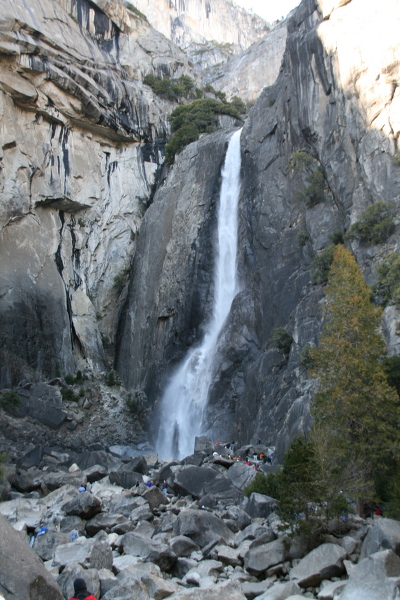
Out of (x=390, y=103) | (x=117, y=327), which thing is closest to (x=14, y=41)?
(x=117, y=327)

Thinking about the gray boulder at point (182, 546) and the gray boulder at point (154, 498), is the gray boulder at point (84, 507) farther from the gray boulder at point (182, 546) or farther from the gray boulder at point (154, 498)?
the gray boulder at point (182, 546)

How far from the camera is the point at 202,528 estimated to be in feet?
43.5

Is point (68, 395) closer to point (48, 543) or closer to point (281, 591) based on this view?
point (48, 543)

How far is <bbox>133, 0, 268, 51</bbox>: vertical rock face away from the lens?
91.7 meters

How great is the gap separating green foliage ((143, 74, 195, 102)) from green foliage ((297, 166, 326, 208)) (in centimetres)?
2894

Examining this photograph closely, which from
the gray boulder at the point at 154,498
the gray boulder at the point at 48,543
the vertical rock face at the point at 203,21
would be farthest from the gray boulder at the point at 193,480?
the vertical rock face at the point at 203,21

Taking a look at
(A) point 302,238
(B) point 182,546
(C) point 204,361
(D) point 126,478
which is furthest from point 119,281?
(B) point 182,546

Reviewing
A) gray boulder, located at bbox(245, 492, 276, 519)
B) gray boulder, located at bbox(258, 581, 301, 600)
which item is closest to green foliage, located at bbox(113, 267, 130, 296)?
gray boulder, located at bbox(245, 492, 276, 519)

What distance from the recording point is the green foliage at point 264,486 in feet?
50.7

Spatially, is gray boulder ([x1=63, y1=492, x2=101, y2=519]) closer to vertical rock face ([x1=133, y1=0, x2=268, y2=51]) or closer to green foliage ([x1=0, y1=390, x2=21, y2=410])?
green foliage ([x1=0, y1=390, x2=21, y2=410])

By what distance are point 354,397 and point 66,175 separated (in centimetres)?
3593

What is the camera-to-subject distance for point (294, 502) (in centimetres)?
1144

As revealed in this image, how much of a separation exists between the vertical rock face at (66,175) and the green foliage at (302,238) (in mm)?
19951

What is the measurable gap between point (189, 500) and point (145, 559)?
5.87 metres
